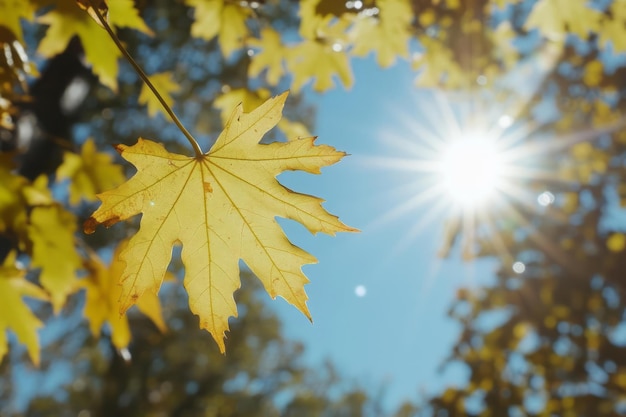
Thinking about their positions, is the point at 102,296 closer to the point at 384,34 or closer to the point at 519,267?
the point at 384,34

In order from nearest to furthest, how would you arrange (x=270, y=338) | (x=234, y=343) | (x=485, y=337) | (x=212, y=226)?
(x=212, y=226), (x=485, y=337), (x=234, y=343), (x=270, y=338)

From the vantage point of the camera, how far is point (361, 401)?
3222 centimetres

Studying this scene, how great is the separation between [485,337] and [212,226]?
6.19 metres

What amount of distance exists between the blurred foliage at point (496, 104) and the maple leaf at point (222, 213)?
87 cm

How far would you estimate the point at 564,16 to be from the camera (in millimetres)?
2863

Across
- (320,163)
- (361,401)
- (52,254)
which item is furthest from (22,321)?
(361,401)

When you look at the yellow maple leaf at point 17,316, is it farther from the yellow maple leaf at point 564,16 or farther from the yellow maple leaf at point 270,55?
the yellow maple leaf at point 564,16

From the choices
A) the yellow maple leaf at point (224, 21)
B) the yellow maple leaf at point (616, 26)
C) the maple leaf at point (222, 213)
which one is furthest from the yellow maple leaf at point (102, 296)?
the yellow maple leaf at point (616, 26)

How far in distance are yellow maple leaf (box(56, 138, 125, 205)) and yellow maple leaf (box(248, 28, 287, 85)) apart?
1.28m

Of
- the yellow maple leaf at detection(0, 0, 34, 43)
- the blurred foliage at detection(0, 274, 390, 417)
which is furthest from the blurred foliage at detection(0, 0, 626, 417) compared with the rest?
the blurred foliage at detection(0, 274, 390, 417)

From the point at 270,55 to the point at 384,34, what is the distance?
81 cm

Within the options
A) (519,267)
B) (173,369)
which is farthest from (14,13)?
(173,369)

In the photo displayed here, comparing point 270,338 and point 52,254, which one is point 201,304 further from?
point 270,338

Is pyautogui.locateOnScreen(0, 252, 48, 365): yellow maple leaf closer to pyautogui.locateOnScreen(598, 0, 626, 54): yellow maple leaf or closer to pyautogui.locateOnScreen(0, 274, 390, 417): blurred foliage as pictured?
pyautogui.locateOnScreen(598, 0, 626, 54): yellow maple leaf
